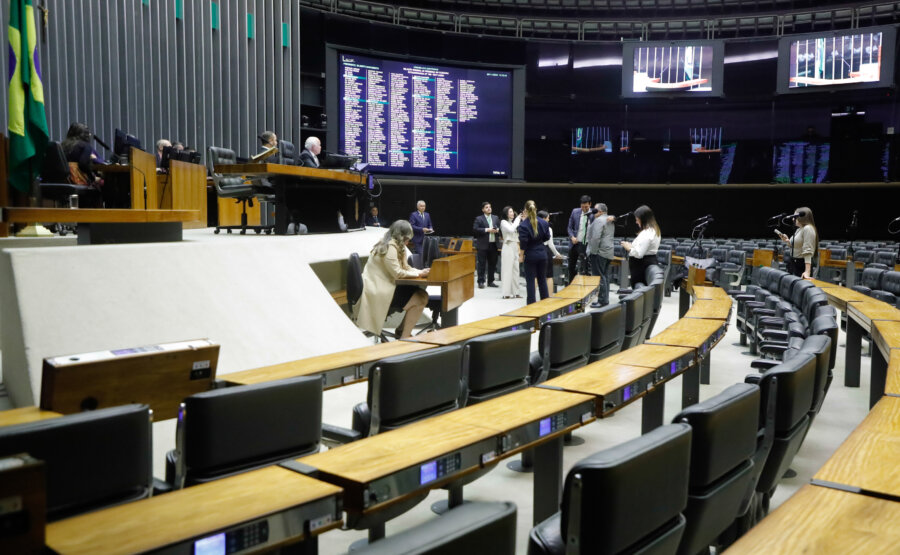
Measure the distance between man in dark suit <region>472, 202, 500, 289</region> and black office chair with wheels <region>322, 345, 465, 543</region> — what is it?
855 centimetres

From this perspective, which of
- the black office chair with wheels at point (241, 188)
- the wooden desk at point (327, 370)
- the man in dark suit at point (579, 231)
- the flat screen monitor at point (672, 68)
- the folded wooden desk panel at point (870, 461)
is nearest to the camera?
the folded wooden desk panel at point (870, 461)

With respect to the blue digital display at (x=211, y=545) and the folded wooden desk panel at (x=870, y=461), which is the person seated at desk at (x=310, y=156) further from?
the blue digital display at (x=211, y=545)

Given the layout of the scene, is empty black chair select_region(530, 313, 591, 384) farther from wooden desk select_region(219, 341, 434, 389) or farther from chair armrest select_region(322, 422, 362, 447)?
chair armrest select_region(322, 422, 362, 447)

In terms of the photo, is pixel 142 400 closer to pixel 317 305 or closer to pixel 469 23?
pixel 317 305

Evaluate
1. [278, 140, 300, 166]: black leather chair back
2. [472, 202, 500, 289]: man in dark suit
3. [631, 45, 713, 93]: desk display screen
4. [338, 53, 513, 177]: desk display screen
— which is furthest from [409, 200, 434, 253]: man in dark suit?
[631, 45, 713, 93]: desk display screen

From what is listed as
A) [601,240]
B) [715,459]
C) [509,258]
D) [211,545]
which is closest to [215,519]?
[211,545]

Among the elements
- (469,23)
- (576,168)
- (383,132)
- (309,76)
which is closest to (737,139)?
(576,168)

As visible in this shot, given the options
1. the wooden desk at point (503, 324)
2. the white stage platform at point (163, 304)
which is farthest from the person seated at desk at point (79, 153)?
the wooden desk at point (503, 324)

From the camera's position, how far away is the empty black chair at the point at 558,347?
341 cm

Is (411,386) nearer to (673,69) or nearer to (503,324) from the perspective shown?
(503,324)

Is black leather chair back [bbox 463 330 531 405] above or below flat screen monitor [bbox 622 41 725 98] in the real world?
below

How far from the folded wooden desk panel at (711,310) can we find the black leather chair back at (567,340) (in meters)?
1.32

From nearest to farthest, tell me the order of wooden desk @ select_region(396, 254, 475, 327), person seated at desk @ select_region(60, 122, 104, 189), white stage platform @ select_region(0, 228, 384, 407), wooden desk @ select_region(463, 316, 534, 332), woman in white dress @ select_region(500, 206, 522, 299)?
white stage platform @ select_region(0, 228, 384, 407)
wooden desk @ select_region(463, 316, 534, 332)
wooden desk @ select_region(396, 254, 475, 327)
person seated at desk @ select_region(60, 122, 104, 189)
woman in white dress @ select_region(500, 206, 522, 299)

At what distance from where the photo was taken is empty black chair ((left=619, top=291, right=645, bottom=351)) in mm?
4391
